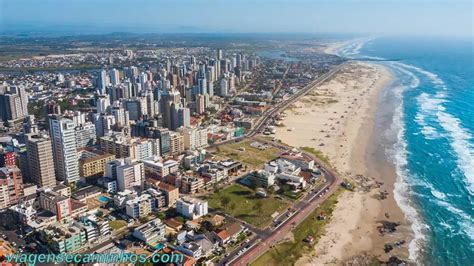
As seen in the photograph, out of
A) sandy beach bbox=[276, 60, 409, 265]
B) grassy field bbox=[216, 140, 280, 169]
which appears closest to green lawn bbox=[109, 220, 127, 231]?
sandy beach bbox=[276, 60, 409, 265]

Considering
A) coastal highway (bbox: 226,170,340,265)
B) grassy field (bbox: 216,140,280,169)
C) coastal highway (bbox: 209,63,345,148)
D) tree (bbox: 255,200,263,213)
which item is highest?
coastal highway (bbox: 209,63,345,148)

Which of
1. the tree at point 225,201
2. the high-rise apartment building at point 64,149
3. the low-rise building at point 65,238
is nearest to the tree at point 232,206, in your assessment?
the tree at point 225,201

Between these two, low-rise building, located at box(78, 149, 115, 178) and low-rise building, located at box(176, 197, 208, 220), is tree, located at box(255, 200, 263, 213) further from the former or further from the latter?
low-rise building, located at box(78, 149, 115, 178)

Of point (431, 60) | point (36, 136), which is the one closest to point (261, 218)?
point (36, 136)

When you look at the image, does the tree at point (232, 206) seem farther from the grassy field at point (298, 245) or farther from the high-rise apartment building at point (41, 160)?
the high-rise apartment building at point (41, 160)

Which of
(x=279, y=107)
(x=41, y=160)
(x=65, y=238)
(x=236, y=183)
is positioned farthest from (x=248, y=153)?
(x=279, y=107)

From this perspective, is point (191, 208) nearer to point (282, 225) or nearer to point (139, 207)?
point (139, 207)
